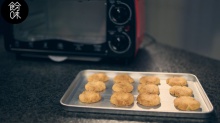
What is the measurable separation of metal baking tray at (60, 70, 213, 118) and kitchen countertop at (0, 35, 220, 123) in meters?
0.01

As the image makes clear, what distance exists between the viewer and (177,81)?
77 cm

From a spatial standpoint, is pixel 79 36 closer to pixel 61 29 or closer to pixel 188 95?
pixel 61 29

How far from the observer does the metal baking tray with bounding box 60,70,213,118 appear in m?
0.60

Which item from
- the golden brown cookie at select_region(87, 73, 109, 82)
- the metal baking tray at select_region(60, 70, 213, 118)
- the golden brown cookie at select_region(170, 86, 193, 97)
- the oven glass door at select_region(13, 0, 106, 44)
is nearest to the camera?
the metal baking tray at select_region(60, 70, 213, 118)

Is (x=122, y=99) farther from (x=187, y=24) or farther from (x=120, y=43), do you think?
(x=187, y=24)

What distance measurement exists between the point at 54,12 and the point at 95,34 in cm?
18

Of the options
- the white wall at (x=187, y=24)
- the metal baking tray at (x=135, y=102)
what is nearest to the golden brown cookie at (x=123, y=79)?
the metal baking tray at (x=135, y=102)

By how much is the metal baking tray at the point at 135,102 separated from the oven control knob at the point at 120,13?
171mm

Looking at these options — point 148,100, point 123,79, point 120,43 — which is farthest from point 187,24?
point 148,100

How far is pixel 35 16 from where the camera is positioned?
101 centimetres

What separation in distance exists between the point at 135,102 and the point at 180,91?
0.43 ft

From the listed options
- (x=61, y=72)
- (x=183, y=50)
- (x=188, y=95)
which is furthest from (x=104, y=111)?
(x=183, y=50)

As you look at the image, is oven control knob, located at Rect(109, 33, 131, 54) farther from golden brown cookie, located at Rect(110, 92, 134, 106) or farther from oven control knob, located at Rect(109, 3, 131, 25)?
golden brown cookie, located at Rect(110, 92, 134, 106)

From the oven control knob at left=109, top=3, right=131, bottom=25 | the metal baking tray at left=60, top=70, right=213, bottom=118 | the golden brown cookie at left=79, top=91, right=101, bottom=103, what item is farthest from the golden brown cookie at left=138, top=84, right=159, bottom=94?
the oven control knob at left=109, top=3, right=131, bottom=25
